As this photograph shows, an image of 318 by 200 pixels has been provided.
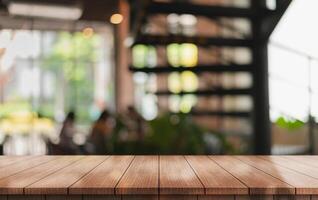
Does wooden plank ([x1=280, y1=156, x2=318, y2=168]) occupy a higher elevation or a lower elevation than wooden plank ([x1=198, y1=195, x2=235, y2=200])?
higher

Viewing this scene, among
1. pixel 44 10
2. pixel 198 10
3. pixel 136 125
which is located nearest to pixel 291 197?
pixel 198 10

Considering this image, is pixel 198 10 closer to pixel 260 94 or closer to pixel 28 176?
pixel 260 94

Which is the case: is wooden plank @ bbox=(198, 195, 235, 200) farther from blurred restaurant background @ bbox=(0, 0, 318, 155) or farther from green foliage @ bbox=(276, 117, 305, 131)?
green foliage @ bbox=(276, 117, 305, 131)

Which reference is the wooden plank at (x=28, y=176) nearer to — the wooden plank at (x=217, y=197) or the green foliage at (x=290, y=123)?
the wooden plank at (x=217, y=197)

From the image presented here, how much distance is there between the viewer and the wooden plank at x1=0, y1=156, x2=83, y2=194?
1563 millimetres

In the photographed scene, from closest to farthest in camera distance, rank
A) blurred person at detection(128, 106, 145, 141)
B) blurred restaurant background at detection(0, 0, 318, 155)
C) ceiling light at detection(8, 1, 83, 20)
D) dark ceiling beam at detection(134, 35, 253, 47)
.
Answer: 1. blurred restaurant background at detection(0, 0, 318, 155)
2. dark ceiling beam at detection(134, 35, 253, 47)
3. blurred person at detection(128, 106, 145, 141)
4. ceiling light at detection(8, 1, 83, 20)

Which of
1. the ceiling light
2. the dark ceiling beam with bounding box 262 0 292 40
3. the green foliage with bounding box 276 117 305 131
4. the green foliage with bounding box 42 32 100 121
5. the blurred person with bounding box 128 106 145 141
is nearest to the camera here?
the dark ceiling beam with bounding box 262 0 292 40

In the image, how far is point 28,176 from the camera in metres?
1.82

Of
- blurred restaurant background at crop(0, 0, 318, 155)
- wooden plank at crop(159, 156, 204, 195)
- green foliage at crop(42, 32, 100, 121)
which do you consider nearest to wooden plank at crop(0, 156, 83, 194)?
wooden plank at crop(159, 156, 204, 195)

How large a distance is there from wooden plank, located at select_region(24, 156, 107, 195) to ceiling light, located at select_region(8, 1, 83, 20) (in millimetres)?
5099

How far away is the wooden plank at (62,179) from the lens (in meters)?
1.54

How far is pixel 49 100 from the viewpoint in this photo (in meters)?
12.5

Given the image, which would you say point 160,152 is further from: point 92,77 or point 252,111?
point 92,77

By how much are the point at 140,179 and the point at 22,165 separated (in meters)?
0.76
